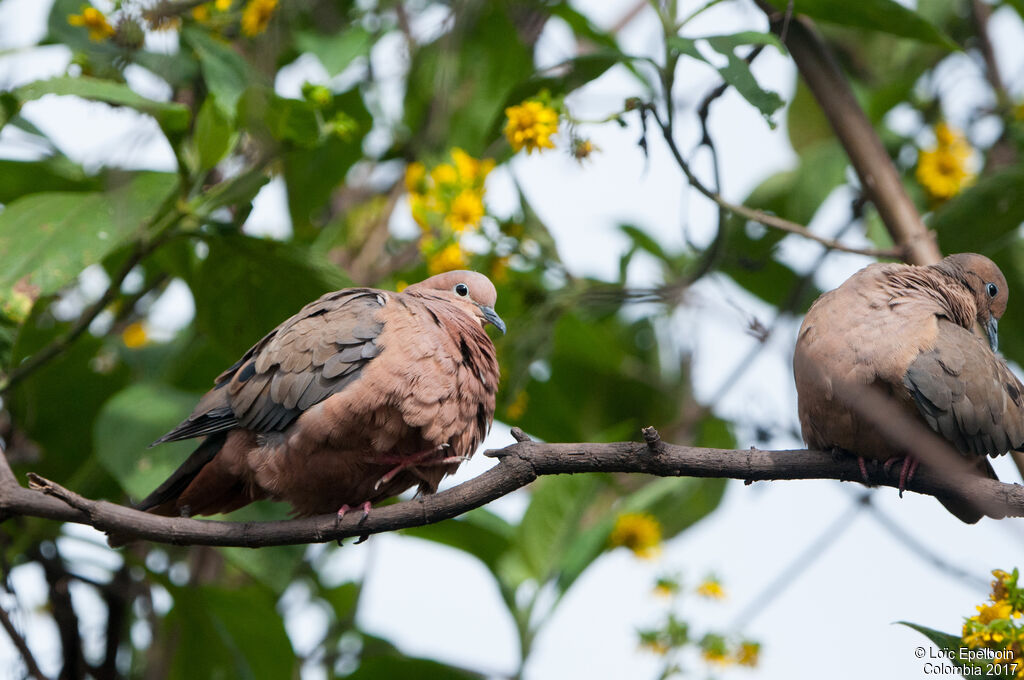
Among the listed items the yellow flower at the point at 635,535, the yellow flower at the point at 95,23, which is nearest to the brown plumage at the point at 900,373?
the yellow flower at the point at 635,535

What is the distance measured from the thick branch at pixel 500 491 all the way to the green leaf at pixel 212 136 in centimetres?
136

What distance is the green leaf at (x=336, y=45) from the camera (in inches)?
168

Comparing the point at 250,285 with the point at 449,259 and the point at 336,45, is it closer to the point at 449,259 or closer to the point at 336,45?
the point at 449,259

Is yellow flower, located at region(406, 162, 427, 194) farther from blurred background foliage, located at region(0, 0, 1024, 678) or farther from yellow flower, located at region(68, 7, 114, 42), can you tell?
yellow flower, located at region(68, 7, 114, 42)

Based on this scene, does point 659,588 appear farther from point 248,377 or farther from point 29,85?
point 29,85

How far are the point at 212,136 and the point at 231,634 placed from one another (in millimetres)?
1837

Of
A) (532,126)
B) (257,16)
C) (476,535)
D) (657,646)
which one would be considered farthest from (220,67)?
(657,646)

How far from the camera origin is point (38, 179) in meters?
4.14

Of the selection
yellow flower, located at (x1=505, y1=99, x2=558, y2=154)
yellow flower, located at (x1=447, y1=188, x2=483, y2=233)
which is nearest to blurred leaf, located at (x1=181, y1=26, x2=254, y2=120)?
yellow flower, located at (x1=447, y1=188, x2=483, y2=233)

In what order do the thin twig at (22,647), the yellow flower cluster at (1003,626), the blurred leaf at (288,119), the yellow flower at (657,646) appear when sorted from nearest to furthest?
the yellow flower cluster at (1003,626) < the thin twig at (22,647) < the blurred leaf at (288,119) < the yellow flower at (657,646)

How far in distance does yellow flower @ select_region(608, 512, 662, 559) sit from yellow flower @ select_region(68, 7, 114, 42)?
2.62 m

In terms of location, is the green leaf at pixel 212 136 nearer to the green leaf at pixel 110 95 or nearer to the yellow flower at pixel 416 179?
the green leaf at pixel 110 95

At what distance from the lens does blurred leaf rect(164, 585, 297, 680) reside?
13.0 feet

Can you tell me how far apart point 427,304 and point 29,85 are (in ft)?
4.87
